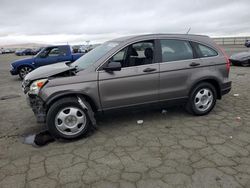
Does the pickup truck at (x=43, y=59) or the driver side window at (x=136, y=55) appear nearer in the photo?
the driver side window at (x=136, y=55)

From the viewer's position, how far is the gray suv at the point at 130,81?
3.88m

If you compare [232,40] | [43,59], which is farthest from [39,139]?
[232,40]

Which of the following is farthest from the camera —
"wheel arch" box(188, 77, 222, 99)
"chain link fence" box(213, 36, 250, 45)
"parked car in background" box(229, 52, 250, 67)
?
"chain link fence" box(213, 36, 250, 45)

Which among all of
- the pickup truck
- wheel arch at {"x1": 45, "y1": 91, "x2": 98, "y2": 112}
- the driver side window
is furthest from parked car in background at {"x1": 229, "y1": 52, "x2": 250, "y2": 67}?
wheel arch at {"x1": 45, "y1": 91, "x2": 98, "y2": 112}

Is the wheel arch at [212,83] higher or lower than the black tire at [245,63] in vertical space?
higher

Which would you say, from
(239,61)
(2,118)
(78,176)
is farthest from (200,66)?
(239,61)

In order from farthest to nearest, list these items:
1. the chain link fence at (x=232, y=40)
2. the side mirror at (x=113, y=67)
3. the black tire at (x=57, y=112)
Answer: the chain link fence at (x=232, y=40), the side mirror at (x=113, y=67), the black tire at (x=57, y=112)

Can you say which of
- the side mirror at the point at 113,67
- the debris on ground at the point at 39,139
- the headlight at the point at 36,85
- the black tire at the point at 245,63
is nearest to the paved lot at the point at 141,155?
the debris on ground at the point at 39,139

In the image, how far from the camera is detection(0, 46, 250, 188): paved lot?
285 cm

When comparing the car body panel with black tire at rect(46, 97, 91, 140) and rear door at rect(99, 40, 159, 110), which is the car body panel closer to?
rear door at rect(99, 40, 159, 110)

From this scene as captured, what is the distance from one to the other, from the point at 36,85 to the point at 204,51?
3508 millimetres

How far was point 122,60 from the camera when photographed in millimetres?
4383

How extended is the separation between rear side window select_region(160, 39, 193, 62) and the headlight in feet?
7.62

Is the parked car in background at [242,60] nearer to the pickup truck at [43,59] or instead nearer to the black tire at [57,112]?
the pickup truck at [43,59]
